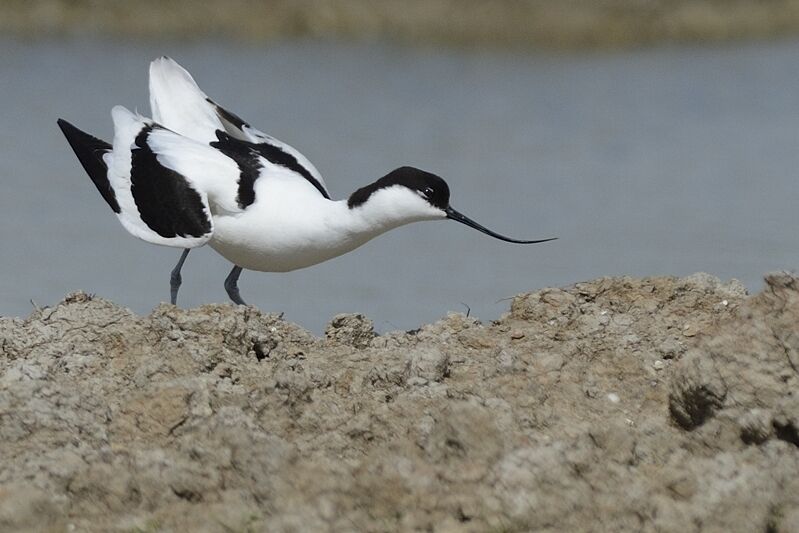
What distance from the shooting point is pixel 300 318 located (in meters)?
7.38

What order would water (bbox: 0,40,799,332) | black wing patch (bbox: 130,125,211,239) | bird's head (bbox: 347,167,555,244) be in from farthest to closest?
1. water (bbox: 0,40,799,332)
2. black wing patch (bbox: 130,125,211,239)
3. bird's head (bbox: 347,167,555,244)

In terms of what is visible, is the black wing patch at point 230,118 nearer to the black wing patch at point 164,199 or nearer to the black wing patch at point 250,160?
the black wing patch at point 250,160

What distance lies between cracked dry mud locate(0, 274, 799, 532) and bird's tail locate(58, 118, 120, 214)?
5.54 ft

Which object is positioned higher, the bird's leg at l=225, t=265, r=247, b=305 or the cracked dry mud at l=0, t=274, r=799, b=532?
the bird's leg at l=225, t=265, r=247, b=305

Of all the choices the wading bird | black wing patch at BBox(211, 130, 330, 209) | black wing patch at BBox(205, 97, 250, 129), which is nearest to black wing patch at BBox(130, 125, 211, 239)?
the wading bird

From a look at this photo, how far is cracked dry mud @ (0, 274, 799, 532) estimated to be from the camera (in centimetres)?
330

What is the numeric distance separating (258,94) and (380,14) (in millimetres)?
3729

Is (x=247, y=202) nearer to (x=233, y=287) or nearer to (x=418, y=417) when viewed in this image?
(x=233, y=287)

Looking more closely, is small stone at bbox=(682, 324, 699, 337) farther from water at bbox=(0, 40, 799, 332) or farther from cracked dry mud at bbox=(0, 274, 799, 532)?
water at bbox=(0, 40, 799, 332)

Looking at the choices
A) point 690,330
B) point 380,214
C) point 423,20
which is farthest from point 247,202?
point 423,20

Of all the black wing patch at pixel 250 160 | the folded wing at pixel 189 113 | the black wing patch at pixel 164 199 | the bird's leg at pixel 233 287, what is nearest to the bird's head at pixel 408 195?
the black wing patch at pixel 250 160

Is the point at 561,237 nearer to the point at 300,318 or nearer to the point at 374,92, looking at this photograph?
the point at 300,318

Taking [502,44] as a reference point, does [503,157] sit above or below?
below

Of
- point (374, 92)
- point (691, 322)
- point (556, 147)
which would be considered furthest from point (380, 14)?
point (691, 322)
